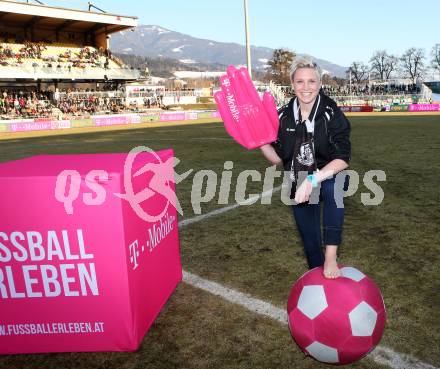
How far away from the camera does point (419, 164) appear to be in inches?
359

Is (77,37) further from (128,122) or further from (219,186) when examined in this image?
(219,186)

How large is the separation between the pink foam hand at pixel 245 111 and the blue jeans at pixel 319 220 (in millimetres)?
516

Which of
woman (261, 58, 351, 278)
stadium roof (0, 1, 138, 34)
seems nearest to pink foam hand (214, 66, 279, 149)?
woman (261, 58, 351, 278)

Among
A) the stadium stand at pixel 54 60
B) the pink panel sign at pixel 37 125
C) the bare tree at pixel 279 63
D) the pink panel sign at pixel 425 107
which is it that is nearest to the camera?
the pink panel sign at pixel 37 125

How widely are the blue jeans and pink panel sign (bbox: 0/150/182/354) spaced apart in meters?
1.13

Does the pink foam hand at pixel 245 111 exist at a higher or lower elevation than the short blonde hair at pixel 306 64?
lower

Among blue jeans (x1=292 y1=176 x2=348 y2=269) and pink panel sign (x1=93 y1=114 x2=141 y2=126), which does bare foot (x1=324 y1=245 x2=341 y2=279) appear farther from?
pink panel sign (x1=93 y1=114 x2=141 y2=126)

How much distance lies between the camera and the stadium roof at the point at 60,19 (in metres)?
36.4

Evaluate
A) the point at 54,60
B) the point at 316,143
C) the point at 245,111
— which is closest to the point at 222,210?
A: the point at 245,111

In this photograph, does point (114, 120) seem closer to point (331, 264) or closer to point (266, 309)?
point (266, 309)

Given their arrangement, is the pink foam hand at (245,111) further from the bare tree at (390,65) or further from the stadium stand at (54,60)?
the bare tree at (390,65)

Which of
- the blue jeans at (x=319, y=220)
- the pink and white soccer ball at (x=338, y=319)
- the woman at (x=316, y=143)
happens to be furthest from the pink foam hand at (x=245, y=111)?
the pink and white soccer ball at (x=338, y=319)

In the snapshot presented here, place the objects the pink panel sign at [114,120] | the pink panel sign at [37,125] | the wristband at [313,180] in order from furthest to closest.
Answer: the pink panel sign at [114,120], the pink panel sign at [37,125], the wristband at [313,180]

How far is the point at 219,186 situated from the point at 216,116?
27.8 meters
